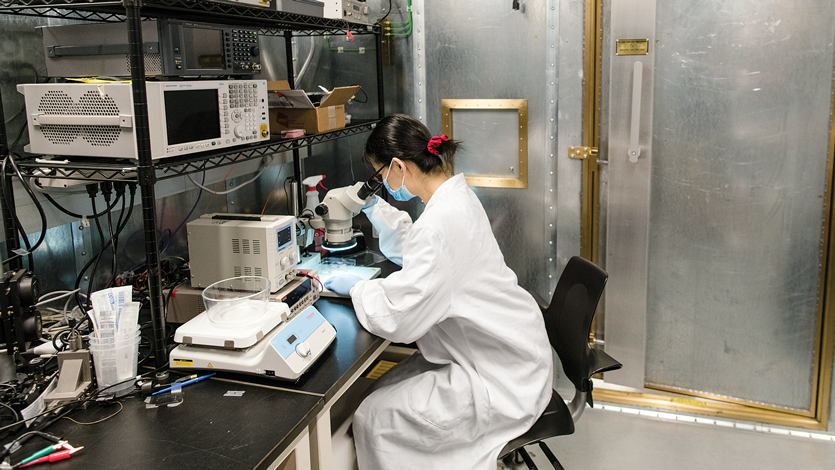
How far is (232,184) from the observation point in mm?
2557

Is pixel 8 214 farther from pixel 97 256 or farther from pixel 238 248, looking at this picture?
pixel 238 248

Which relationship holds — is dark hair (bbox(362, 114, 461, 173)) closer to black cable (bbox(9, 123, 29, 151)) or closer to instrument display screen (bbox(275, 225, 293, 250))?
instrument display screen (bbox(275, 225, 293, 250))

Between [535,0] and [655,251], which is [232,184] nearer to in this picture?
[535,0]

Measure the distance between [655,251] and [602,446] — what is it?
0.86m

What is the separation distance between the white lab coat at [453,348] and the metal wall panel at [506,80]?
0.97 m

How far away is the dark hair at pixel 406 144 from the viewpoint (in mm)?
1963

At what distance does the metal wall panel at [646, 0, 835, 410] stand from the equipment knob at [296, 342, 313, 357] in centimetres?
173

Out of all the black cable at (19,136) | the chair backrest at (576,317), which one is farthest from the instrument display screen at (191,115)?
the chair backrest at (576,317)

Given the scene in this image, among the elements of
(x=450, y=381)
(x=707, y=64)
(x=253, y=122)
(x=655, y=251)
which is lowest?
(x=450, y=381)

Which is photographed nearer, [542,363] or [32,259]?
[32,259]

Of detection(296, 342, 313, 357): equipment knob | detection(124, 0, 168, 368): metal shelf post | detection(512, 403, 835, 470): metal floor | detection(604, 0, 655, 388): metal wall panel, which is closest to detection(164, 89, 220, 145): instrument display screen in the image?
detection(124, 0, 168, 368): metal shelf post

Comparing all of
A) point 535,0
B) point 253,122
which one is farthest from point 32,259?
point 535,0

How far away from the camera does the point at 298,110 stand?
7.59 feet

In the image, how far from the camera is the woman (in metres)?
1.73
